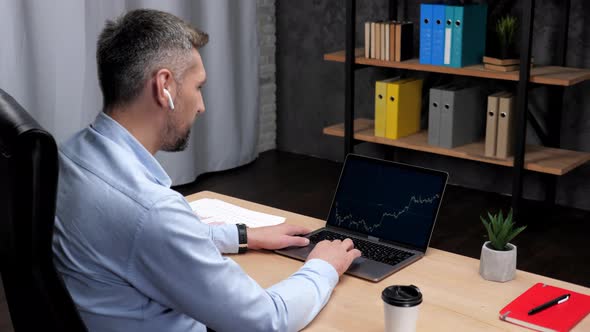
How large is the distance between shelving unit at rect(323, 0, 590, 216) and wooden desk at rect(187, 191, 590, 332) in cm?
203

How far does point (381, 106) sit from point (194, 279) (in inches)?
120

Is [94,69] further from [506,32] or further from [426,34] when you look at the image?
[506,32]

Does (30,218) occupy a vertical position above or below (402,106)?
above

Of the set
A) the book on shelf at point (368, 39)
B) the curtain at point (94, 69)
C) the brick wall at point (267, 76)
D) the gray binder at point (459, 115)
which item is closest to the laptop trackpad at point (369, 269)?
the gray binder at point (459, 115)

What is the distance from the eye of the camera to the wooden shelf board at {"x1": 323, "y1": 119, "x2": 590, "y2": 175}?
364 centimetres

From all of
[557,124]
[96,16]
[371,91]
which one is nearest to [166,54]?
[96,16]

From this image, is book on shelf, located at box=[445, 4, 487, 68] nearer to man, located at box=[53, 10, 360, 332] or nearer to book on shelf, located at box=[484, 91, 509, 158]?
book on shelf, located at box=[484, 91, 509, 158]

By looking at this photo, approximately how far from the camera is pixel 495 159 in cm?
379

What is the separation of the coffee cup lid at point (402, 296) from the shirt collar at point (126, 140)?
0.43 metres

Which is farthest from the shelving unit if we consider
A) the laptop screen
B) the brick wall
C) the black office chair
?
the black office chair

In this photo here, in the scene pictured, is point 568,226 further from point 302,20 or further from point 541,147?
point 302,20

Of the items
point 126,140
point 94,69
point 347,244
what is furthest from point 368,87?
point 126,140

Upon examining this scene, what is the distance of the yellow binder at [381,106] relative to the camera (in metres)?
4.16

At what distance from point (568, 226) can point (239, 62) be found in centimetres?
219
